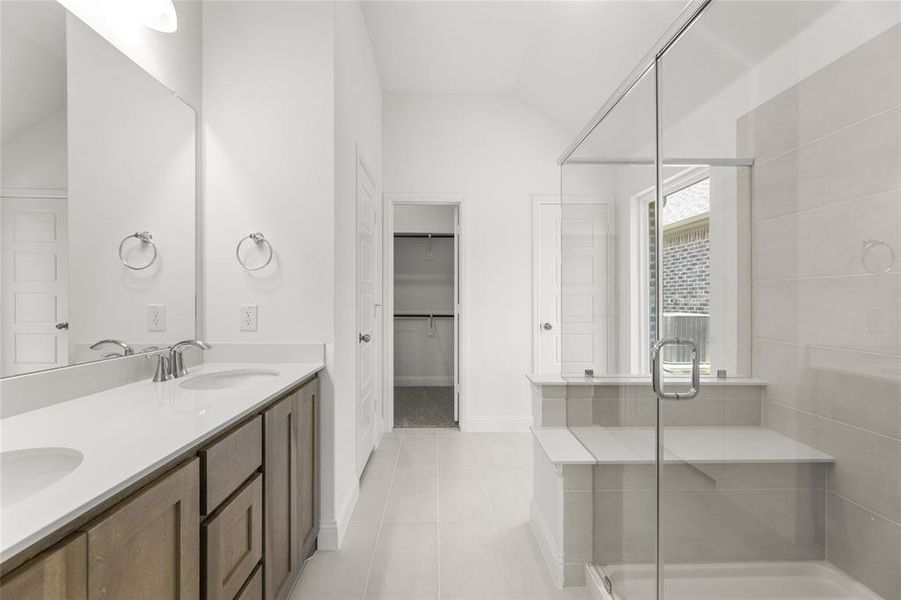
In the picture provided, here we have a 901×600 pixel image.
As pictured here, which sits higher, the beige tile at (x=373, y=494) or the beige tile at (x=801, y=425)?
the beige tile at (x=801, y=425)

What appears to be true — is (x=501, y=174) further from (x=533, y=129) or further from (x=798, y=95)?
(x=798, y=95)

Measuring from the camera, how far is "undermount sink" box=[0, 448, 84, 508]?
2.62 feet

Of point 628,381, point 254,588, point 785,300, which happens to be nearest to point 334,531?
point 254,588

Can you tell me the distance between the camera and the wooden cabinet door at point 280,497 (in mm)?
1367

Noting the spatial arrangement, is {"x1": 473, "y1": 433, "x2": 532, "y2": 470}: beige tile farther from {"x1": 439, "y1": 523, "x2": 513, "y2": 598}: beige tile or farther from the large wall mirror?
the large wall mirror

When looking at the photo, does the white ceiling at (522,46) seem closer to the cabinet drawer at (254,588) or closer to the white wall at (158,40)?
the white wall at (158,40)

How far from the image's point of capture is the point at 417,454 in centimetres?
314

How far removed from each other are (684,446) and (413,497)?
1.69 m

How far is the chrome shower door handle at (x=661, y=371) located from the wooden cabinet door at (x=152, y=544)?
1247mm

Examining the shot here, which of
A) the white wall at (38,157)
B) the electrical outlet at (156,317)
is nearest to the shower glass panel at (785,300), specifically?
the white wall at (38,157)

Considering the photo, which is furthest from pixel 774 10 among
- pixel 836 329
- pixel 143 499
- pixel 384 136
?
pixel 384 136

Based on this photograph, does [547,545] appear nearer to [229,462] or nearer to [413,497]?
[413,497]

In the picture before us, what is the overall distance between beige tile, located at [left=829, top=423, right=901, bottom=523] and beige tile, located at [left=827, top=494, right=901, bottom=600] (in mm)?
26

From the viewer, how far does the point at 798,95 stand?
0.86 m
